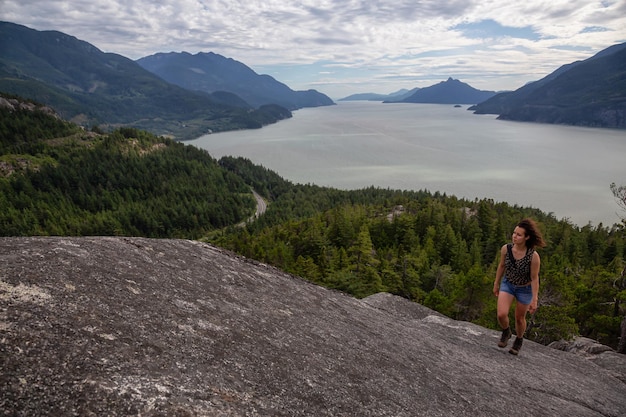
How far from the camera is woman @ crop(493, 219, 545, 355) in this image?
33.7 ft

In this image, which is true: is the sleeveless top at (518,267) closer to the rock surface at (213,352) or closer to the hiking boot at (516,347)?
the rock surface at (213,352)

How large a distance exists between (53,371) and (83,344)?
0.62 meters

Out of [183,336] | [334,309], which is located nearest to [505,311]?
[334,309]

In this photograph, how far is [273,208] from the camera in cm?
15612

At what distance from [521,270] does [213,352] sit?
29.5 ft

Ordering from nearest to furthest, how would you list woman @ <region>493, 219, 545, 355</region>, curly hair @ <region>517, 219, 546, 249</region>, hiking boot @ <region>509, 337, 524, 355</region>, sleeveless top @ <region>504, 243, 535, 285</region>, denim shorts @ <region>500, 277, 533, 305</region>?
curly hair @ <region>517, 219, 546, 249</region> → woman @ <region>493, 219, 545, 355</region> → sleeveless top @ <region>504, 243, 535, 285</region> → denim shorts @ <region>500, 277, 533, 305</region> → hiking boot @ <region>509, 337, 524, 355</region>

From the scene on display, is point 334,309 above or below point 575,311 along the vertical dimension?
above

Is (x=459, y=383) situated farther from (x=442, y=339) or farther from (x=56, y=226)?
(x=56, y=226)

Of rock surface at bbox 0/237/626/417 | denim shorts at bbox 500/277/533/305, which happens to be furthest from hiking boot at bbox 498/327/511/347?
denim shorts at bbox 500/277/533/305

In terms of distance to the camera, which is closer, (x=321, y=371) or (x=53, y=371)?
(x=53, y=371)

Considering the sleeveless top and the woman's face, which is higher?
the woman's face

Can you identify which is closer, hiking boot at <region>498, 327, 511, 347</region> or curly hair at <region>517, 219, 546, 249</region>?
curly hair at <region>517, 219, 546, 249</region>

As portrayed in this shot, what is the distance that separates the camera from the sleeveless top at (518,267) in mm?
10367

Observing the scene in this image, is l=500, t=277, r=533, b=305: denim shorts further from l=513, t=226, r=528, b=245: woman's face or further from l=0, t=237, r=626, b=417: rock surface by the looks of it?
l=0, t=237, r=626, b=417: rock surface
